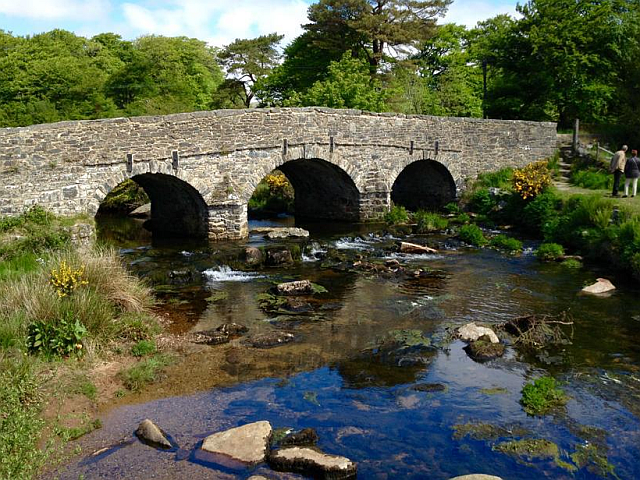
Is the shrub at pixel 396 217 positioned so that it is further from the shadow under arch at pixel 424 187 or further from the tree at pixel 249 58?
the tree at pixel 249 58

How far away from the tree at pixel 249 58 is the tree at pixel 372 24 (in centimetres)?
971

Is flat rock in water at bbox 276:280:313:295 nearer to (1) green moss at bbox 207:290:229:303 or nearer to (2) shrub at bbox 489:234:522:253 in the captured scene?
(1) green moss at bbox 207:290:229:303

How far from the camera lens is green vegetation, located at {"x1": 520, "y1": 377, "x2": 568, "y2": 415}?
27.1 feet

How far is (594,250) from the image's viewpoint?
56.2 ft

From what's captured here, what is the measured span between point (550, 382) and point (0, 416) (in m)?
7.30

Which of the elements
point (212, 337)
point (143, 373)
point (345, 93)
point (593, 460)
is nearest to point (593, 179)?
point (345, 93)

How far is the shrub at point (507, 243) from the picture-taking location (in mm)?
18875

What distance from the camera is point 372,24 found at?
107ft

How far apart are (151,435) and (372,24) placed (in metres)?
Result: 29.3

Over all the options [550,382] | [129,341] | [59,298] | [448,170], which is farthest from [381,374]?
[448,170]

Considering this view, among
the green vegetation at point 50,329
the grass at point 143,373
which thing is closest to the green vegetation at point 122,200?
the green vegetation at point 50,329

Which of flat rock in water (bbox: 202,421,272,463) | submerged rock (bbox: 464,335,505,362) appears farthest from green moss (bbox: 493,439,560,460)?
flat rock in water (bbox: 202,421,272,463)

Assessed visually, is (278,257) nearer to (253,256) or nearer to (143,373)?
(253,256)

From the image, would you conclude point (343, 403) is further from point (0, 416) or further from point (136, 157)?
point (136, 157)
